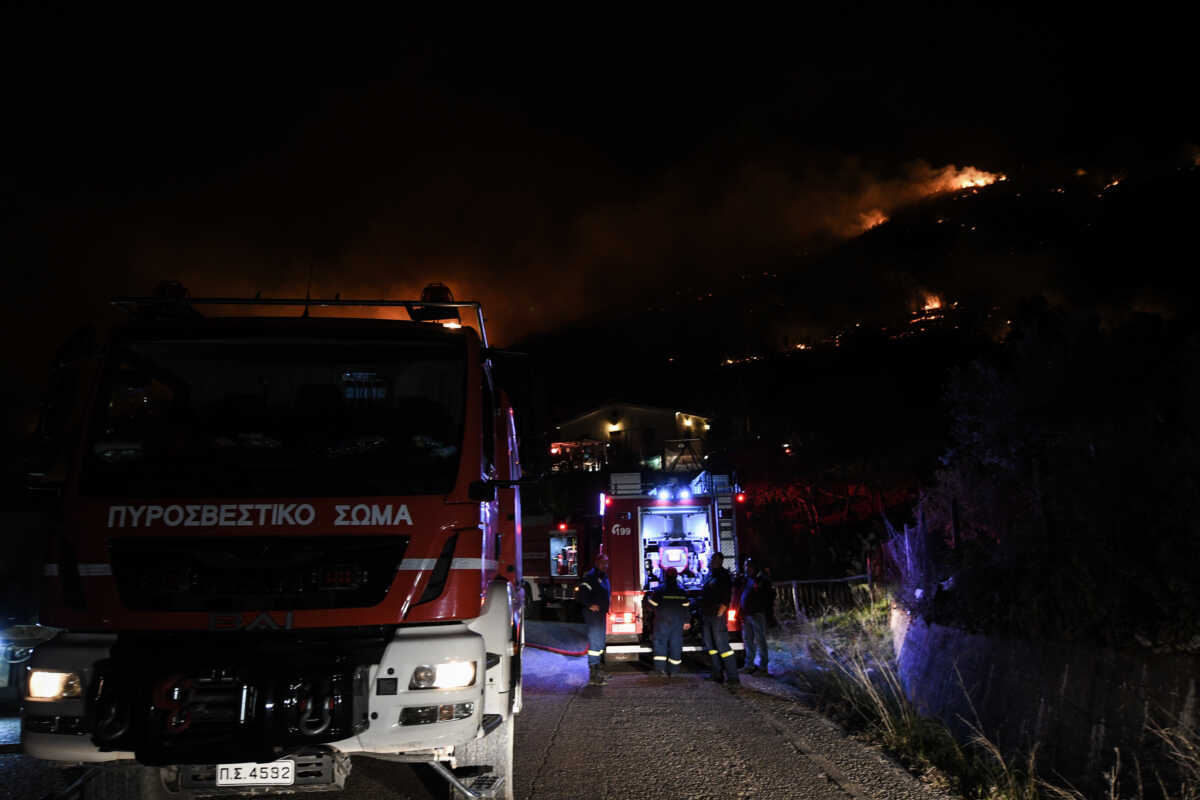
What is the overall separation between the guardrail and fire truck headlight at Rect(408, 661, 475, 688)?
485 inches

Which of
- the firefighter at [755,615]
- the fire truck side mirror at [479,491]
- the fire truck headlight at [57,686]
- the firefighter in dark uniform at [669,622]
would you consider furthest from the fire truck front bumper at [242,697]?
the firefighter at [755,615]

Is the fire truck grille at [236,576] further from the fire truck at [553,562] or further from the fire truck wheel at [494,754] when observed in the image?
the fire truck at [553,562]

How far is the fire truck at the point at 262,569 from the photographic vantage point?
2.92 m

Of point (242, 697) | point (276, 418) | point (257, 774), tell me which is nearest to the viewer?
point (242, 697)

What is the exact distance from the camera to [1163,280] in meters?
49.5

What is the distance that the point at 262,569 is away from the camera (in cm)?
316

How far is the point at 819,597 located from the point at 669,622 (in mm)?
8704

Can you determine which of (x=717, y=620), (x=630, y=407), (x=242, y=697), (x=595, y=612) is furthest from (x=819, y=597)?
(x=630, y=407)

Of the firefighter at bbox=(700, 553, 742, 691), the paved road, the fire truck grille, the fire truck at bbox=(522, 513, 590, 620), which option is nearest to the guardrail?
the fire truck at bbox=(522, 513, 590, 620)

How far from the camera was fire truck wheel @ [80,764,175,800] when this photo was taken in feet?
11.7

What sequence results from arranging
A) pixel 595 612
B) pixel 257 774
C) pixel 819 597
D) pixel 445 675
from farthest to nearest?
pixel 819 597 → pixel 595 612 → pixel 257 774 → pixel 445 675

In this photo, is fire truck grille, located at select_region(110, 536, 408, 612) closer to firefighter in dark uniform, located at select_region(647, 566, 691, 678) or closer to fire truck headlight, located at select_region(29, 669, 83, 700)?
fire truck headlight, located at select_region(29, 669, 83, 700)

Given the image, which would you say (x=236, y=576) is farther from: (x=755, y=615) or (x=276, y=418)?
(x=755, y=615)

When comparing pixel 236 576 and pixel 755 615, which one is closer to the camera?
pixel 236 576
